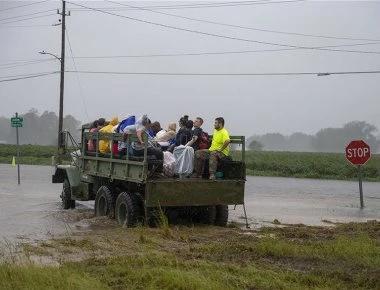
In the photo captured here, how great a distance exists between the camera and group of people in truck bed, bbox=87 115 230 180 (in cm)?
1220

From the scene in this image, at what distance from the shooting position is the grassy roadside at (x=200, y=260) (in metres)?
6.40

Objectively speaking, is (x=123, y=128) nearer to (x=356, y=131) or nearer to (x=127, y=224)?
(x=127, y=224)

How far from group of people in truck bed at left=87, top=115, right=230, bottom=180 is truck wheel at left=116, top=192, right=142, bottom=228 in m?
0.95

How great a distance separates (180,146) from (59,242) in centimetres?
382

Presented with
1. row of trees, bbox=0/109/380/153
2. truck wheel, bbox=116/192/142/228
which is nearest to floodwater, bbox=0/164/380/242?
truck wheel, bbox=116/192/142/228

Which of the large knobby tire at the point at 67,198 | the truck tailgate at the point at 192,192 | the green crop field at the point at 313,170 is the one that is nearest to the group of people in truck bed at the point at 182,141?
the truck tailgate at the point at 192,192

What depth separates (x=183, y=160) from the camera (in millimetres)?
12438

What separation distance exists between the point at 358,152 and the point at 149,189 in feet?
31.9

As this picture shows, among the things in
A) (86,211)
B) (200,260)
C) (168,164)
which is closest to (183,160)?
(168,164)

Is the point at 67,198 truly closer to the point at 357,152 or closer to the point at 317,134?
the point at 357,152

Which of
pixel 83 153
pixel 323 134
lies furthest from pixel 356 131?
pixel 83 153

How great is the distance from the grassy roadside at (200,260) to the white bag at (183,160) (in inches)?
51.9

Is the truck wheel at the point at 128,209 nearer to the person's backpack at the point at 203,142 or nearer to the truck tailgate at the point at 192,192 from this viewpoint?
the truck tailgate at the point at 192,192

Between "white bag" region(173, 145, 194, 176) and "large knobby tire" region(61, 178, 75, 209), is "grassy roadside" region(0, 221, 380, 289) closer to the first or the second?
"white bag" region(173, 145, 194, 176)
